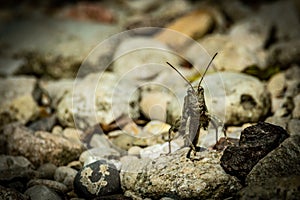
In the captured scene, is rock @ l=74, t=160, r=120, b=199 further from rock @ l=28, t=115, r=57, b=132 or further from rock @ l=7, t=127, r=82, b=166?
rock @ l=28, t=115, r=57, b=132

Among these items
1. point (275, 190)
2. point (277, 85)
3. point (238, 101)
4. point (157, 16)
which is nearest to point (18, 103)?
point (238, 101)

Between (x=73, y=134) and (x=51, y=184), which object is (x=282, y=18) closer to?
(x=73, y=134)

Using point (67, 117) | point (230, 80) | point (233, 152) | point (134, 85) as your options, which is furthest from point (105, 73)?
point (233, 152)

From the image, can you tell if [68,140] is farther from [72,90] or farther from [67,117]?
[72,90]

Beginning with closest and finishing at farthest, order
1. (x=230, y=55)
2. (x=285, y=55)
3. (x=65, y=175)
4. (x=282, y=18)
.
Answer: (x=65, y=175)
(x=230, y=55)
(x=285, y=55)
(x=282, y=18)

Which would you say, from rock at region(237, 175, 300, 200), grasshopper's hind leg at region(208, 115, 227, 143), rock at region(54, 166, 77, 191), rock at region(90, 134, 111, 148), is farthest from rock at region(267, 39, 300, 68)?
rock at region(54, 166, 77, 191)

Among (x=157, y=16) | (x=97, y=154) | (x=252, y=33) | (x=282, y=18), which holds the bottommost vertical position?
(x=97, y=154)

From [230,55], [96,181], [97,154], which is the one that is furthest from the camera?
[230,55]
